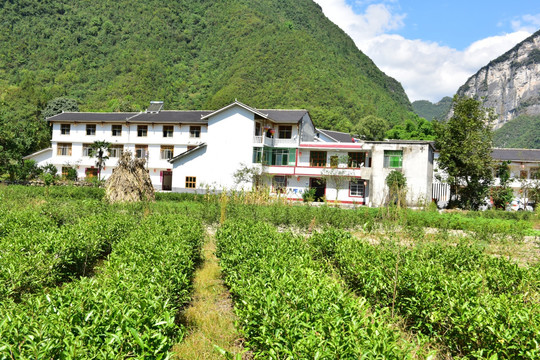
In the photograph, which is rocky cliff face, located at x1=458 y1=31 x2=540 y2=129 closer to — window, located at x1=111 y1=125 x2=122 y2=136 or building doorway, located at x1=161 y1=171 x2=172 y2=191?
building doorway, located at x1=161 y1=171 x2=172 y2=191

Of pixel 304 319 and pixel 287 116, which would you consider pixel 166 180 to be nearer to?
pixel 287 116

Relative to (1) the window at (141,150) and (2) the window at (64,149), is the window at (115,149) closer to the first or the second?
(1) the window at (141,150)

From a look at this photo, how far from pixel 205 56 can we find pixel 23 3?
42.5 meters

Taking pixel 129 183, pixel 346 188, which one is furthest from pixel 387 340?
pixel 346 188

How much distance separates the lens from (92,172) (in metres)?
39.6

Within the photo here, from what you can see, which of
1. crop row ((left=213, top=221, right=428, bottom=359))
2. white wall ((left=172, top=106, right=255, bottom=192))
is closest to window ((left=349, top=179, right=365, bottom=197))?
white wall ((left=172, top=106, right=255, bottom=192))

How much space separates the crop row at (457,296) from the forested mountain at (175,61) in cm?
4865

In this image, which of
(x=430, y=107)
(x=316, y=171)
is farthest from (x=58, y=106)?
(x=430, y=107)

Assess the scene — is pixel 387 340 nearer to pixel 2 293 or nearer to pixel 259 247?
pixel 259 247

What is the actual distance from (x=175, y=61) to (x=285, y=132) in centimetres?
5052

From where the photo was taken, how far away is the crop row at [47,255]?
5613 millimetres

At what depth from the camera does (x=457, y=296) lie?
507cm

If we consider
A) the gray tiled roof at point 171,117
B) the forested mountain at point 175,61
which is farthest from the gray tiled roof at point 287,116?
the forested mountain at point 175,61

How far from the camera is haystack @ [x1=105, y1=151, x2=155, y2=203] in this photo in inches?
800
